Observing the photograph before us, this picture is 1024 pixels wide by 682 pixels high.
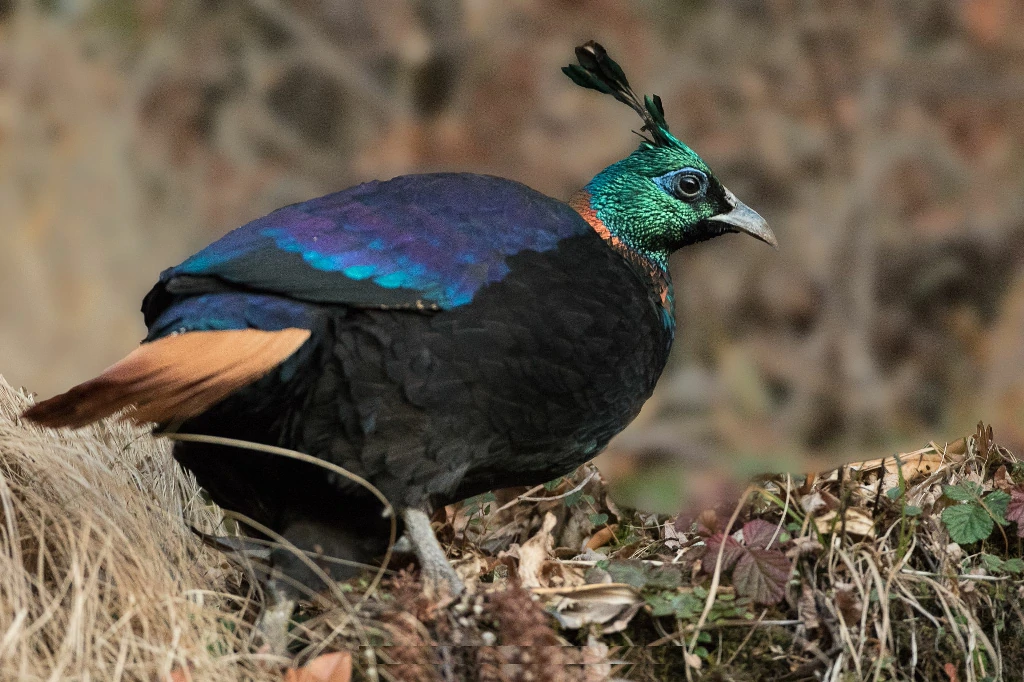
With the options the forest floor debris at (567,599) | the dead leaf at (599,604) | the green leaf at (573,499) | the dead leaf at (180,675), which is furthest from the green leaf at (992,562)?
the dead leaf at (180,675)

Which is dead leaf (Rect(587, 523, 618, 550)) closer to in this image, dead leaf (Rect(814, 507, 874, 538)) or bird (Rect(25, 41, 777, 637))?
bird (Rect(25, 41, 777, 637))

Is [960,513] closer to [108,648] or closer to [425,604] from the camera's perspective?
[425,604]

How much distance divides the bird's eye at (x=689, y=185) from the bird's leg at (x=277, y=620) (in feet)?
4.11

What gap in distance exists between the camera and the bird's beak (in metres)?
2.44

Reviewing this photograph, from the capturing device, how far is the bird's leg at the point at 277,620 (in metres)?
1.86

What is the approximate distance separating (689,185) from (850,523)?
856 mm

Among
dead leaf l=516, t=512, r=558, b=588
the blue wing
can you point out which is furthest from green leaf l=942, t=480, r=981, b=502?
the blue wing

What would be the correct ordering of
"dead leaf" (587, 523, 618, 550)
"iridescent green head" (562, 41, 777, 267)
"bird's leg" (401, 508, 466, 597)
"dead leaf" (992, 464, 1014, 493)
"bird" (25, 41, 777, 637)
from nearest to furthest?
"bird" (25, 41, 777, 637) < "bird's leg" (401, 508, 466, 597) < "dead leaf" (992, 464, 1014, 493) < "iridescent green head" (562, 41, 777, 267) < "dead leaf" (587, 523, 618, 550)

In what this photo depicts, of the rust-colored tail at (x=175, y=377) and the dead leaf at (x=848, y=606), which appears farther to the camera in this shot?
the dead leaf at (x=848, y=606)

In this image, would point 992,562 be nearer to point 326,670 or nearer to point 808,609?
point 808,609

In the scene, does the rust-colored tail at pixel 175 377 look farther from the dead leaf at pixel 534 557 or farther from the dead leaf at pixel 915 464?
the dead leaf at pixel 915 464

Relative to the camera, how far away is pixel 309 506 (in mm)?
2002

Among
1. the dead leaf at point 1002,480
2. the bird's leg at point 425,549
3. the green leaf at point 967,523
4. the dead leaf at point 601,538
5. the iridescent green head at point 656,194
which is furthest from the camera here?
the dead leaf at point 601,538

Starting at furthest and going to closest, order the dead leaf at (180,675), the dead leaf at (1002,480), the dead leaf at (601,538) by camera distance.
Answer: the dead leaf at (601,538), the dead leaf at (1002,480), the dead leaf at (180,675)
